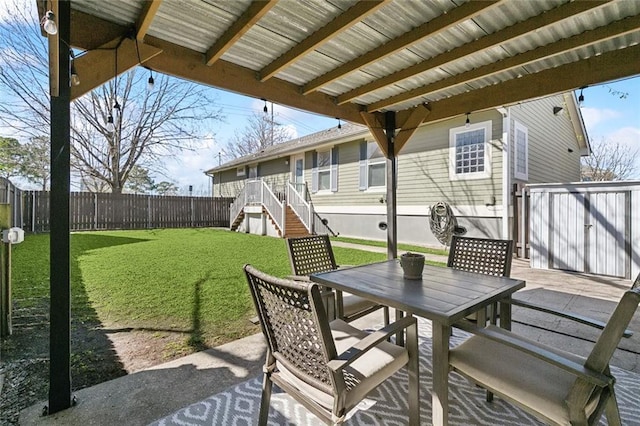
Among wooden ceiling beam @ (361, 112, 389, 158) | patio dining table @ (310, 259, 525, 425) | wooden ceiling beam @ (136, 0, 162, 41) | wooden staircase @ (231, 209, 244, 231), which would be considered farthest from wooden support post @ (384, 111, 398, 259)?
wooden staircase @ (231, 209, 244, 231)

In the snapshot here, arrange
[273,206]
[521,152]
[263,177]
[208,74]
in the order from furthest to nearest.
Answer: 1. [263,177]
2. [273,206]
3. [521,152]
4. [208,74]

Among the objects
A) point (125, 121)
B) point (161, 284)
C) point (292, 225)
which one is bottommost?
point (161, 284)

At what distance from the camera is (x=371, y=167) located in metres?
10.2

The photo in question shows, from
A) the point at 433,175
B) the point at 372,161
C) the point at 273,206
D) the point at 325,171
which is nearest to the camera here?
the point at 433,175

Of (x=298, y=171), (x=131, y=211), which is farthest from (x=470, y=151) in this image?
→ (x=131, y=211)

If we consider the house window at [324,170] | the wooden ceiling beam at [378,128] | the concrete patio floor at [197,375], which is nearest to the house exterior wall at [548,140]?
the wooden ceiling beam at [378,128]

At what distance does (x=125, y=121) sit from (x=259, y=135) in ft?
35.2

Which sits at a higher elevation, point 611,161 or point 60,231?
point 611,161

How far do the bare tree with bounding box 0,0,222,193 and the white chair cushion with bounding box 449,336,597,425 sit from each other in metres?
16.2

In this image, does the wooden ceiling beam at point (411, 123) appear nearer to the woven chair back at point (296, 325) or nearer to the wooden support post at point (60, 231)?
the woven chair back at point (296, 325)

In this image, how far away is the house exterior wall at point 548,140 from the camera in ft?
26.8

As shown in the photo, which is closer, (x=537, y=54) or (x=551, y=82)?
(x=537, y=54)

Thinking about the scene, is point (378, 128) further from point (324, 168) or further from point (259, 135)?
point (259, 135)

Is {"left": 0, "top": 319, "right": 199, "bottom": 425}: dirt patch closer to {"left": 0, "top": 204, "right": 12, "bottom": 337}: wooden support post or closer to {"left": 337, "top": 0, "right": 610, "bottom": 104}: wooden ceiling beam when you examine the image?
{"left": 0, "top": 204, "right": 12, "bottom": 337}: wooden support post
